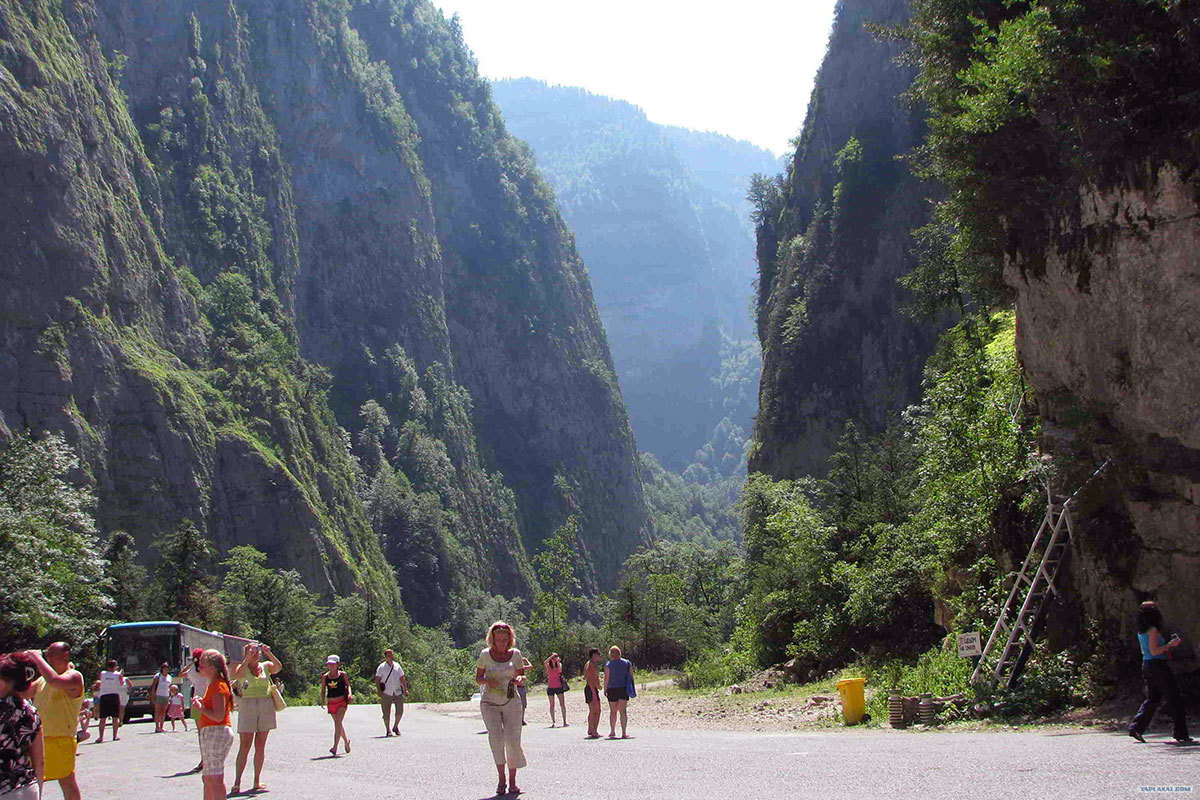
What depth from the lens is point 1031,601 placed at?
17.2 m

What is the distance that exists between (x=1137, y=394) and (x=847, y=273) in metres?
48.0

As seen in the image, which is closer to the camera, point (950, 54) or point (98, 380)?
point (950, 54)

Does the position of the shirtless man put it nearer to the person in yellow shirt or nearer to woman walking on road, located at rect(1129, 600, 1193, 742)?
woman walking on road, located at rect(1129, 600, 1193, 742)

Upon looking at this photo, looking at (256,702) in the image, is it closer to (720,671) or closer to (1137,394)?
(1137,394)

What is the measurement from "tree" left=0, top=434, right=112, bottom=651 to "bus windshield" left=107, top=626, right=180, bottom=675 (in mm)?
6424

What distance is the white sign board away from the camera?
16.1 metres

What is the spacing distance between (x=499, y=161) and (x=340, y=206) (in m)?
52.3

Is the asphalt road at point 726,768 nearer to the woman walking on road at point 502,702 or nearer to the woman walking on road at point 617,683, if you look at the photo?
the woman walking on road at point 502,702

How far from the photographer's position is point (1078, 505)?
1670 centimetres

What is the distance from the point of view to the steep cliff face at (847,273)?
59.2m

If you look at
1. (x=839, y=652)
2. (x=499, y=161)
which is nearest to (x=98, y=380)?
(x=839, y=652)

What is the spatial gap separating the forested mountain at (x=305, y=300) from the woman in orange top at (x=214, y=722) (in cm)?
5024

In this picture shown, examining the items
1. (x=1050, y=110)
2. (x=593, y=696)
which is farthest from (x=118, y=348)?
(x=1050, y=110)

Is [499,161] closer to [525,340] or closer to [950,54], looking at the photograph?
[525,340]
